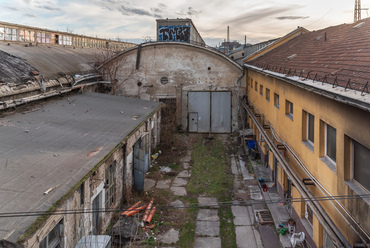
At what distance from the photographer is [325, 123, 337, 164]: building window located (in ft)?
23.1

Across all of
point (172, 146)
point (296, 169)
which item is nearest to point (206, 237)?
point (296, 169)

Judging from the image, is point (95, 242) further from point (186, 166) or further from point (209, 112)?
point (209, 112)

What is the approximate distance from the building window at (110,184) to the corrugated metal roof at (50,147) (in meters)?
1.00

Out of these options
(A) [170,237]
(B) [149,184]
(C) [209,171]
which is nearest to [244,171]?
(C) [209,171]

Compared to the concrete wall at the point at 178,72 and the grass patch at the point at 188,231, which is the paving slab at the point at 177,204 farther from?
the concrete wall at the point at 178,72

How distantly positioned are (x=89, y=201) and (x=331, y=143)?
6172mm

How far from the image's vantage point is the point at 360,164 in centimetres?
584

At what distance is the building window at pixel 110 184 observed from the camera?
962cm

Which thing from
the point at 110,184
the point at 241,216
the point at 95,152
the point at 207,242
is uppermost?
the point at 95,152

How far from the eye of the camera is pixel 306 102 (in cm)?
870

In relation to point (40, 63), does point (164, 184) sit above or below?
below

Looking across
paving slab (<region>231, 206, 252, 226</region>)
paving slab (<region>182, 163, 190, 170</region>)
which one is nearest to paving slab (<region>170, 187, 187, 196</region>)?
paving slab (<region>231, 206, 252, 226</region>)

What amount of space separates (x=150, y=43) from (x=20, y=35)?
13.8 metres

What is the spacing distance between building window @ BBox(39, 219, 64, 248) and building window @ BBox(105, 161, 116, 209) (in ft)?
9.59
